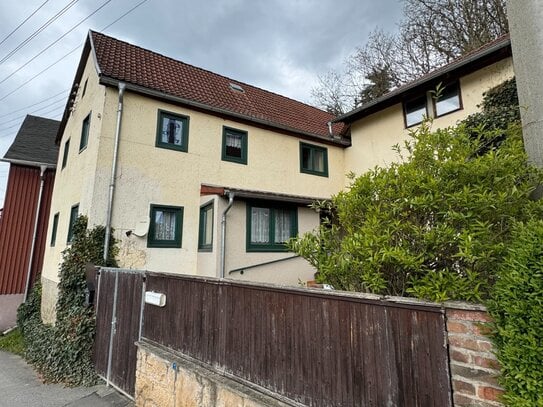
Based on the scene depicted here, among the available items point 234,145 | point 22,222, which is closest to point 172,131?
point 234,145

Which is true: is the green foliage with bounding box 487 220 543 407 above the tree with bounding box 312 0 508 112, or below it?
below

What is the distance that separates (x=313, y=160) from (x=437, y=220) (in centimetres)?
974

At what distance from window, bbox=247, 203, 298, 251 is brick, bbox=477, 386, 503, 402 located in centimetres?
734

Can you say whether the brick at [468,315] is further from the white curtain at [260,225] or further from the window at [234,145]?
the window at [234,145]

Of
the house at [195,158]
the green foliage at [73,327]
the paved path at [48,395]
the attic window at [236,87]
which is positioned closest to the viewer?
the paved path at [48,395]

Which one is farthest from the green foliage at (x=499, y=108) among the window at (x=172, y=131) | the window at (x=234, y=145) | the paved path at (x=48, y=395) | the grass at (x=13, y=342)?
the grass at (x=13, y=342)

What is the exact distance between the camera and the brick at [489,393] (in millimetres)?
1769

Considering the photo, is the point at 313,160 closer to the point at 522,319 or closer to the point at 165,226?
the point at 165,226

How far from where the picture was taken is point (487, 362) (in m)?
1.84

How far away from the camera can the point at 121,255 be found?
25.9ft

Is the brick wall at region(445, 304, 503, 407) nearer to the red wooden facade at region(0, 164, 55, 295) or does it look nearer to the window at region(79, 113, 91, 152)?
the window at region(79, 113, 91, 152)

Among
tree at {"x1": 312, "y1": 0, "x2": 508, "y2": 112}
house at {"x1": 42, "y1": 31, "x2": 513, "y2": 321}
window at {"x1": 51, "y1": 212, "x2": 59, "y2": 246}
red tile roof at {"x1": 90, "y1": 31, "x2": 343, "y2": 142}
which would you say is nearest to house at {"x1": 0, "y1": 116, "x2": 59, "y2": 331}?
house at {"x1": 42, "y1": 31, "x2": 513, "y2": 321}

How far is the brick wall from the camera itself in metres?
1.82

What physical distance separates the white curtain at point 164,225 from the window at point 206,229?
2.68ft
